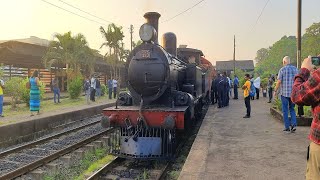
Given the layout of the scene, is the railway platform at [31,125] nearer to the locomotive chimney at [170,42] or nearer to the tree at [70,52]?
the locomotive chimney at [170,42]

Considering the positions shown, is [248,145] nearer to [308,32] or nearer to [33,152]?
[33,152]

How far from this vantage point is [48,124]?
11.6 m

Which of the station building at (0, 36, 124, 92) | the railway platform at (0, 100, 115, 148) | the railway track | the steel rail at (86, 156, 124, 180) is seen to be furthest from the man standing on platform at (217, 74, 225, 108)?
the station building at (0, 36, 124, 92)

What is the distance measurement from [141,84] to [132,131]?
1.08 metres

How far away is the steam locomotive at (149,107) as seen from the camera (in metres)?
6.24

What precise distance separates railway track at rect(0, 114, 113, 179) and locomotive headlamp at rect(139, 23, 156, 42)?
339cm

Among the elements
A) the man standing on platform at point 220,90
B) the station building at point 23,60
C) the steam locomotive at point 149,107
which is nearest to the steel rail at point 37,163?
the steam locomotive at point 149,107

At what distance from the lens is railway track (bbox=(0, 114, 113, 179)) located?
6383 millimetres

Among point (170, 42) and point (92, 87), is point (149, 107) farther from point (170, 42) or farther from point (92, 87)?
point (92, 87)

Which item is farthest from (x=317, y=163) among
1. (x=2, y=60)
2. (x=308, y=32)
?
(x=308, y=32)

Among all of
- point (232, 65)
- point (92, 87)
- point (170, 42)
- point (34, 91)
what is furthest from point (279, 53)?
point (170, 42)

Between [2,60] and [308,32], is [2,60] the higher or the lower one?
the lower one

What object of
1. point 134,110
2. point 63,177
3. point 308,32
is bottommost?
point 63,177

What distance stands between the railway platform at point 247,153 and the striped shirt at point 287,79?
100 cm
